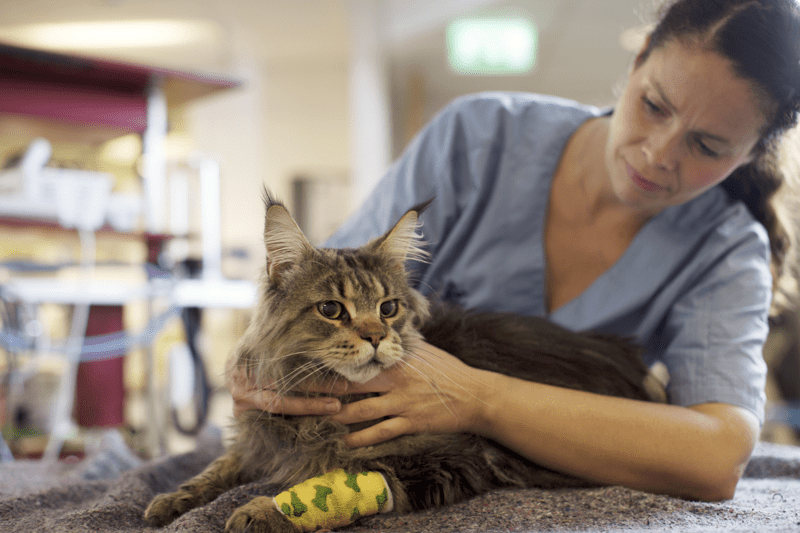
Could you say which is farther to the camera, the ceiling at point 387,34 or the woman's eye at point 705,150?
the ceiling at point 387,34

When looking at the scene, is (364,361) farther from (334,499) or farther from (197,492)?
(197,492)

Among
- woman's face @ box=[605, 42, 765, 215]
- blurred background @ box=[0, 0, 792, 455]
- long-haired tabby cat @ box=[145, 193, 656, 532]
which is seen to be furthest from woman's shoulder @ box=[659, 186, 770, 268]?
blurred background @ box=[0, 0, 792, 455]

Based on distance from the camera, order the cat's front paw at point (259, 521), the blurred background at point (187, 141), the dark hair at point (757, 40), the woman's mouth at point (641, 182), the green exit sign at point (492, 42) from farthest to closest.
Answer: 1. the green exit sign at point (492, 42)
2. the blurred background at point (187, 141)
3. the woman's mouth at point (641, 182)
4. the dark hair at point (757, 40)
5. the cat's front paw at point (259, 521)

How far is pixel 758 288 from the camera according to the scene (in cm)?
118

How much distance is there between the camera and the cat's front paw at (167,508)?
896mm

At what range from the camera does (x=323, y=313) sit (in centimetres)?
100

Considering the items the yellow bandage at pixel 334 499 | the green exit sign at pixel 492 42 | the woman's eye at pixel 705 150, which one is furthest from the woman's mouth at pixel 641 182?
the green exit sign at pixel 492 42

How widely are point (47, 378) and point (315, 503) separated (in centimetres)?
386

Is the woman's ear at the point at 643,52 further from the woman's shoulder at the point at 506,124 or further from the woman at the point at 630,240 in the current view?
the woman's shoulder at the point at 506,124

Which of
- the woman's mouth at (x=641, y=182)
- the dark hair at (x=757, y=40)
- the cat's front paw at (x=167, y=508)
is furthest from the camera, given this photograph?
the woman's mouth at (x=641, y=182)

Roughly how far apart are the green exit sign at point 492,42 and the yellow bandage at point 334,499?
230 inches

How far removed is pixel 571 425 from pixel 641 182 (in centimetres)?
57

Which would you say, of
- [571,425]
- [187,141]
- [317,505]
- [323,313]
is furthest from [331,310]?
[187,141]

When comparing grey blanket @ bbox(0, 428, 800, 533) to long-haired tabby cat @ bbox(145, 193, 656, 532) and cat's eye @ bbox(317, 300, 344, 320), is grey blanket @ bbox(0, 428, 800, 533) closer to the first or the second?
long-haired tabby cat @ bbox(145, 193, 656, 532)
